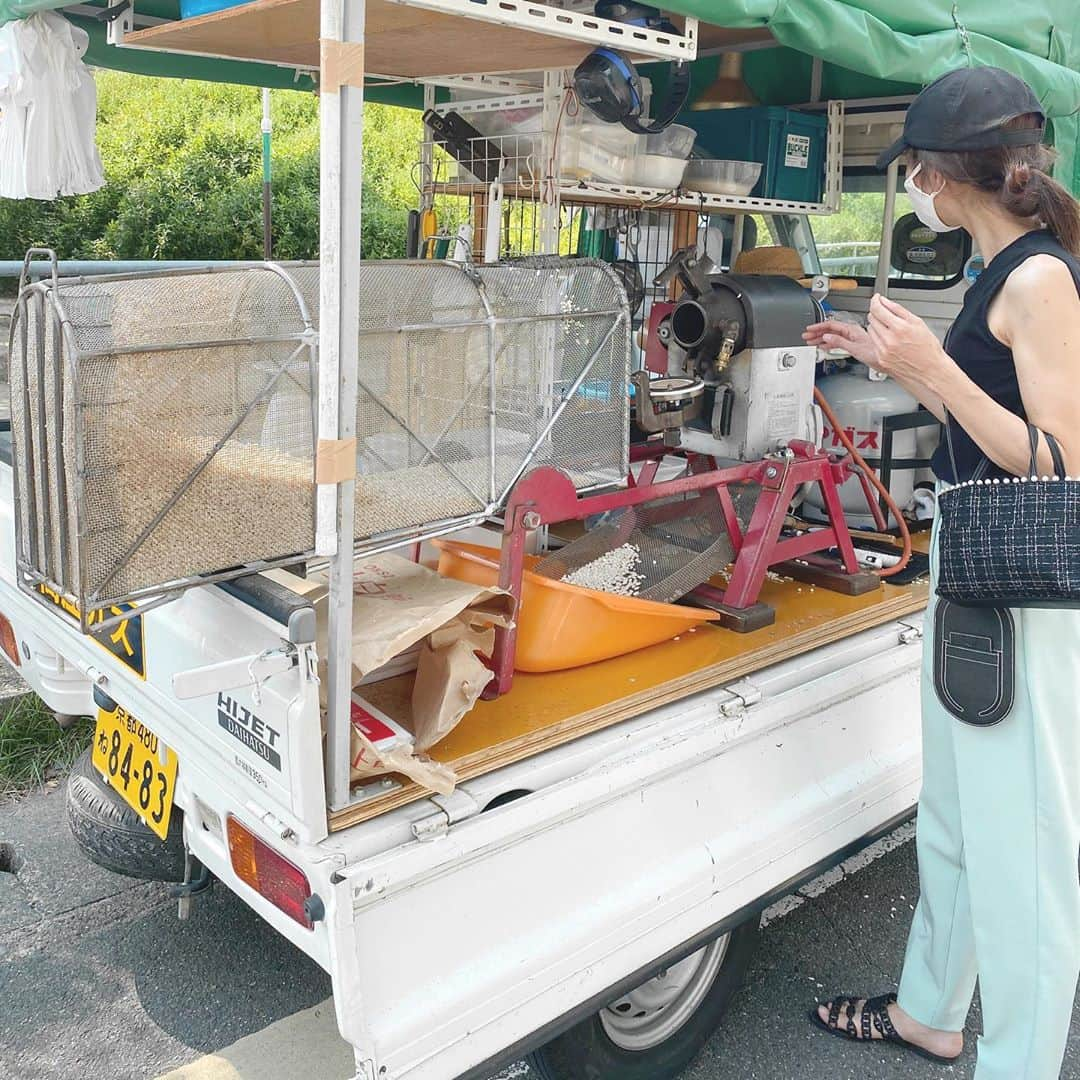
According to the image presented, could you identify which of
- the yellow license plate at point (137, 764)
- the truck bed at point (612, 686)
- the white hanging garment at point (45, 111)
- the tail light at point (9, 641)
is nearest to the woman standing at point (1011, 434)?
the truck bed at point (612, 686)

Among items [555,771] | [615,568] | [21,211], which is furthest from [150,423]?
[21,211]

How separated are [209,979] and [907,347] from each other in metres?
2.39

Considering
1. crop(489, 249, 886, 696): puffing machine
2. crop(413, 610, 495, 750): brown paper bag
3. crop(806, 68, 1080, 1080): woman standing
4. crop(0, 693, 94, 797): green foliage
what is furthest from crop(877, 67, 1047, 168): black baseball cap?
crop(0, 693, 94, 797): green foliage

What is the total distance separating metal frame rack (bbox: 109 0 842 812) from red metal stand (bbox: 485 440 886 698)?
2.12 feet

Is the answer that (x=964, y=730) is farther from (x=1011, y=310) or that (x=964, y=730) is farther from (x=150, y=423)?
(x=150, y=423)

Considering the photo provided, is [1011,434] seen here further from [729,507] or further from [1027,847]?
[729,507]

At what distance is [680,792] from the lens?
2.20 m

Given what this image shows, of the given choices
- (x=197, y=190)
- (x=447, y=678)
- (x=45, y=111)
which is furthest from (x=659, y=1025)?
(x=197, y=190)

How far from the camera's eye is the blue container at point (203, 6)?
222cm

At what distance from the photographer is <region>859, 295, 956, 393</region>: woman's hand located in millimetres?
2020

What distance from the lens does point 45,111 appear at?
2.70 metres

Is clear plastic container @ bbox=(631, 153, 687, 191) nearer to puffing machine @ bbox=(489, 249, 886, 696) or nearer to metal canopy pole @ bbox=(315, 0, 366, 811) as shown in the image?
puffing machine @ bbox=(489, 249, 886, 696)

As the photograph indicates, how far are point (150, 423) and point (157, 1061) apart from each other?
171 cm

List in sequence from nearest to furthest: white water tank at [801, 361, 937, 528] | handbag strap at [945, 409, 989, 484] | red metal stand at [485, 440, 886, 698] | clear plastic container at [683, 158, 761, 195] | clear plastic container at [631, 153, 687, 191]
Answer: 1. handbag strap at [945, 409, 989, 484]
2. red metal stand at [485, 440, 886, 698]
3. clear plastic container at [631, 153, 687, 191]
4. clear plastic container at [683, 158, 761, 195]
5. white water tank at [801, 361, 937, 528]
